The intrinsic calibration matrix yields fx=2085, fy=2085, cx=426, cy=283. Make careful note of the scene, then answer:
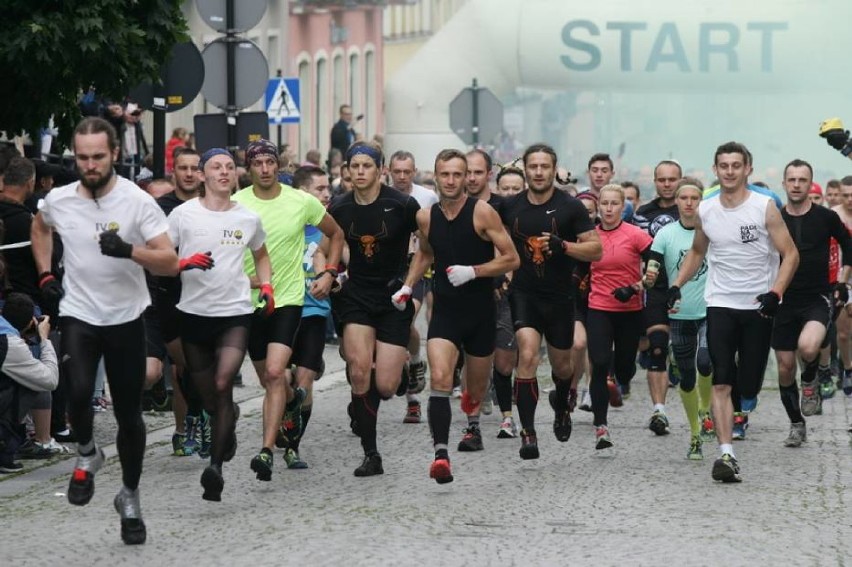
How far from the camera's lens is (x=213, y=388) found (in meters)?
10.7

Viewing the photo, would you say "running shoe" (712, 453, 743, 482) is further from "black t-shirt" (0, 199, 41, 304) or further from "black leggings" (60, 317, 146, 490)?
"black t-shirt" (0, 199, 41, 304)

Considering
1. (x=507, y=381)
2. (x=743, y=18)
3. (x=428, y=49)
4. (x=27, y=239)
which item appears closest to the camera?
(x=27, y=239)

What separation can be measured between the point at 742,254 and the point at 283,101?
15.1 metres

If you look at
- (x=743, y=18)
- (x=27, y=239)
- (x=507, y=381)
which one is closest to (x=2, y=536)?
(x=27, y=239)

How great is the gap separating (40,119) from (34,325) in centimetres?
324

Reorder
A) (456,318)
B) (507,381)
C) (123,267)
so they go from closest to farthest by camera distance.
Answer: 1. (123,267)
2. (456,318)
3. (507,381)

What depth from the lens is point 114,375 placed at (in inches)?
375

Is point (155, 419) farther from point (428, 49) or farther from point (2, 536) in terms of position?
point (428, 49)

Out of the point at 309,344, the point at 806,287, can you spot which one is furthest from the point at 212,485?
the point at 806,287

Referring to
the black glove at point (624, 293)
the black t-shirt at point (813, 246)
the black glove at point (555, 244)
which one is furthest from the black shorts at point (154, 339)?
the black t-shirt at point (813, 246)

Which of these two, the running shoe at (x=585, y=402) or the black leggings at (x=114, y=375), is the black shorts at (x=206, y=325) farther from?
the running shoe at (x=585, y=402)

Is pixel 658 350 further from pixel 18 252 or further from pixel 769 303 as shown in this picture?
pixel 18 252

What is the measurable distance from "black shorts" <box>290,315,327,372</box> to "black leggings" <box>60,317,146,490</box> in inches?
97.5

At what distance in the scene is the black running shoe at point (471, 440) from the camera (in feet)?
42.2
